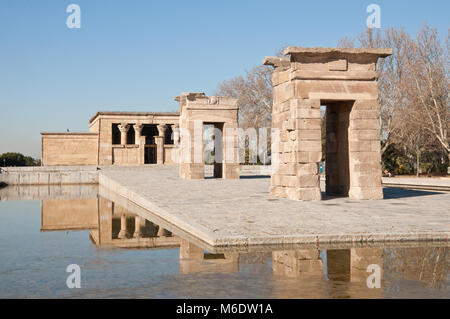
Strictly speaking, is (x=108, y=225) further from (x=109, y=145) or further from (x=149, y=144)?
(x=149, y=144)

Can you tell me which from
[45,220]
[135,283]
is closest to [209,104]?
[45,220]

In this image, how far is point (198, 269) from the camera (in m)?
5.73

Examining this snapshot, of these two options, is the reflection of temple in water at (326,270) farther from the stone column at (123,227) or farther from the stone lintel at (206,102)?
the stone lintel at (206,102)

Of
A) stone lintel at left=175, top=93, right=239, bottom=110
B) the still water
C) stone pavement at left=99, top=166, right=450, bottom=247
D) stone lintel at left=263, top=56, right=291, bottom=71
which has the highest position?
stone lintel at left=175, top=93, right=239, bottom=110

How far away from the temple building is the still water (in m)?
39.4

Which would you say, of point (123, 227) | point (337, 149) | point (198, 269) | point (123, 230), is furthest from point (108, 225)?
point (337, 149)

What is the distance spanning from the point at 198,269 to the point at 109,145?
43.4m

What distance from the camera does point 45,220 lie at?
38.5 feet

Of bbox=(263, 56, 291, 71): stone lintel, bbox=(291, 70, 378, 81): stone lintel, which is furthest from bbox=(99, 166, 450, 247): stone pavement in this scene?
bbox=(263, 56, 291, 71): stone lintel

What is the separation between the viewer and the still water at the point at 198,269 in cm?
471

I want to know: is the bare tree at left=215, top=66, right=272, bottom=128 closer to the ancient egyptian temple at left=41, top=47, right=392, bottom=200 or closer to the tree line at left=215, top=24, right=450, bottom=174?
the tree line at left=215, top=24, right=450, bottom=174

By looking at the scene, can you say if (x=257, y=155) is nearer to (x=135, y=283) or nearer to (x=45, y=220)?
(x=45, y=220)

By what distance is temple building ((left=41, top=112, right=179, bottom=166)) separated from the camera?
46.8 metres

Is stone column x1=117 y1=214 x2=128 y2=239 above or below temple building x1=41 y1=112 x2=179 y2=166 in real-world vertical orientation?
below
